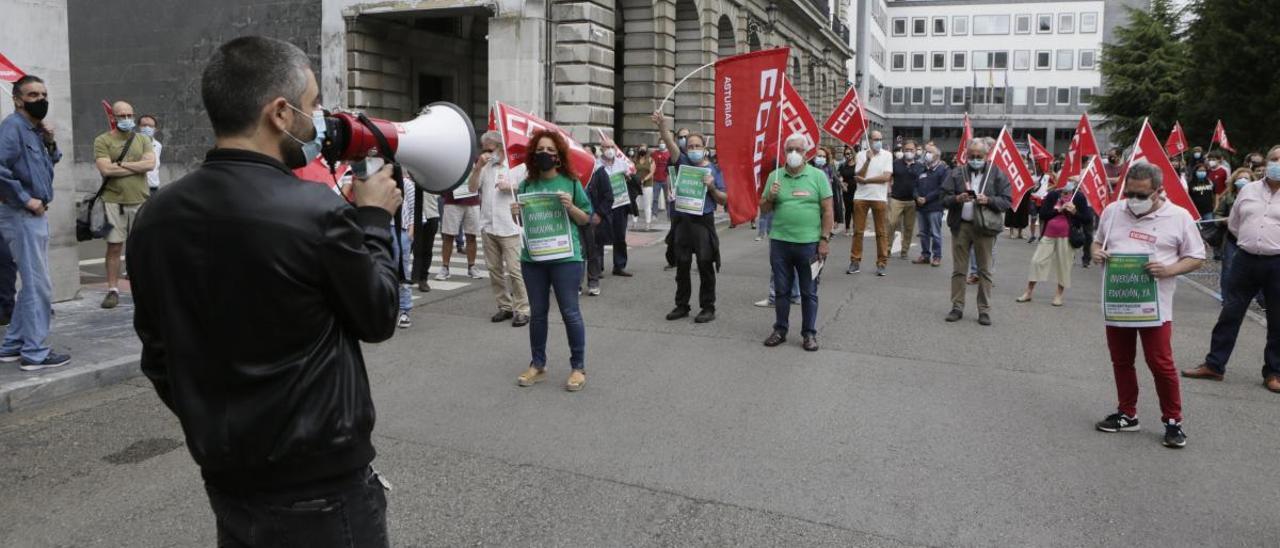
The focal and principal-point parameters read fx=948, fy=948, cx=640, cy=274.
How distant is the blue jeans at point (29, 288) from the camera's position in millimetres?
6852

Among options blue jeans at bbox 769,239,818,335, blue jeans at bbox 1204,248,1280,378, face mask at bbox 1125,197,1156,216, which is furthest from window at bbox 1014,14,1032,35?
face mask at bbox 1125,197,1156,216

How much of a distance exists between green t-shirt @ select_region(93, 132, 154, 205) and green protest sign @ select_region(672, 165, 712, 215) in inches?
217

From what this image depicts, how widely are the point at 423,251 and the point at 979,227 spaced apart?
254 inches

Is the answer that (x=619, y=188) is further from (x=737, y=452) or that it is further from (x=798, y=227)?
(x=737, y=452)

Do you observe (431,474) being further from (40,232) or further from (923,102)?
(923,102)

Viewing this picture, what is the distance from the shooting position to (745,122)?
9.19 meters

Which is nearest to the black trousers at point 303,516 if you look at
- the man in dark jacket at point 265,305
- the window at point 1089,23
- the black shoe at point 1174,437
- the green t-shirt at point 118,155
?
the man in dark jacket at point 265,305

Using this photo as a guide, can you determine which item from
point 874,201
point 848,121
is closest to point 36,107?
point 874,201

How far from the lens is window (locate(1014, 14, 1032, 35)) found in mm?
79750

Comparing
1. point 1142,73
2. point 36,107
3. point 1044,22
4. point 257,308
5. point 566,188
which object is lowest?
point 257,308

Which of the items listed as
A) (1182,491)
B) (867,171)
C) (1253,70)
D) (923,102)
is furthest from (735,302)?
(923,102)

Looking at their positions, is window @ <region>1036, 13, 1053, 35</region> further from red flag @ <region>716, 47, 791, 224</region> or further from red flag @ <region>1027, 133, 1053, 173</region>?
red flag @ <region>716, 47, 791, 224</region>

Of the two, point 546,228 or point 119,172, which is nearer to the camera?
point 546,228

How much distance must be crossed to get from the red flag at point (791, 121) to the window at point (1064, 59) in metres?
77.2
